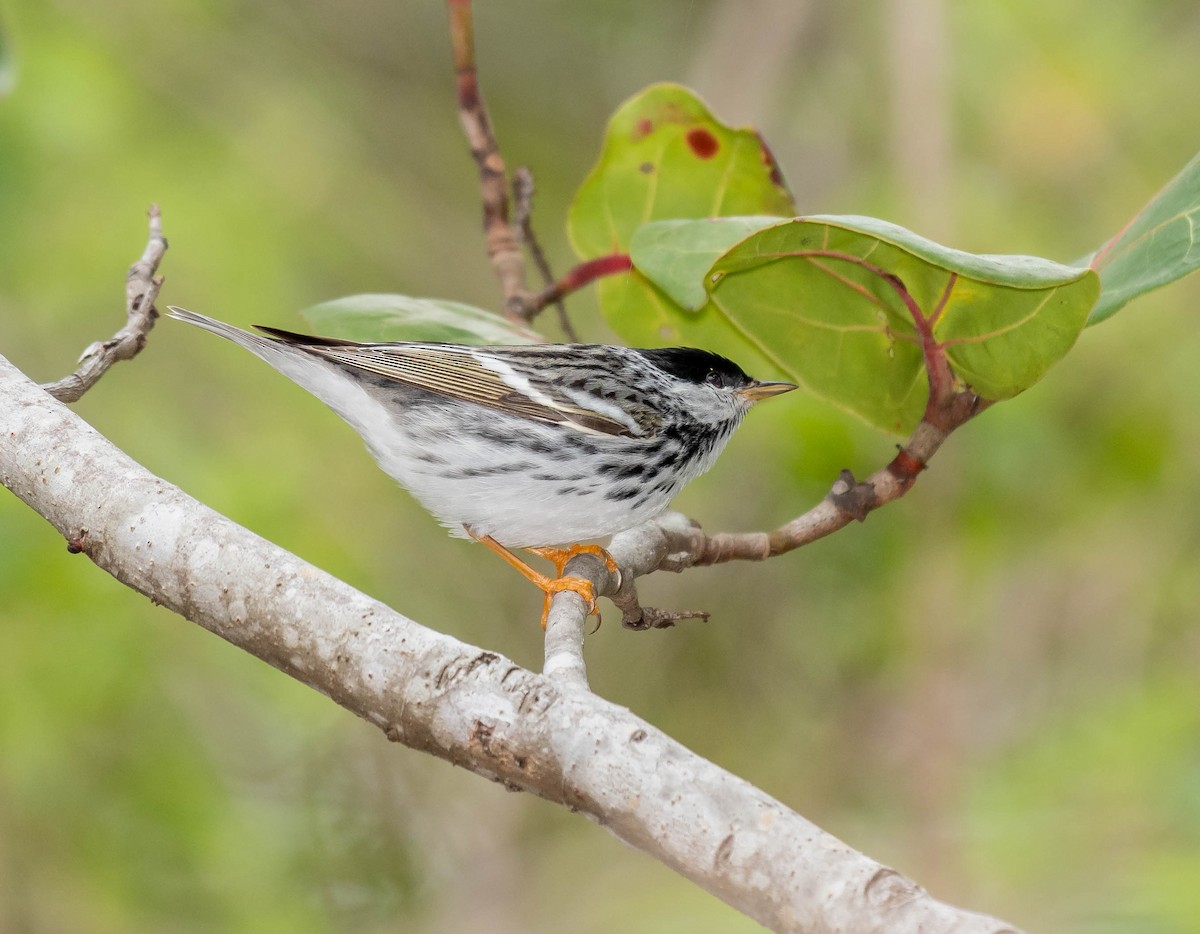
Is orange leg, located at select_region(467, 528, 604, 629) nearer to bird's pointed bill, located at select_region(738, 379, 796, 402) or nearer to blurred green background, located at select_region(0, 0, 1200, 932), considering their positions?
bird's pointed bill, located at select_region(738, 379, 796, 402)

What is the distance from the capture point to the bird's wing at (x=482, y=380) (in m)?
3.75

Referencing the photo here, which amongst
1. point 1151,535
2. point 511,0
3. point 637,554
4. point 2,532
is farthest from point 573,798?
point 511,0

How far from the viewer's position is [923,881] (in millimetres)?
4203

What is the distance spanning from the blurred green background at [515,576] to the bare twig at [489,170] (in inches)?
65.5

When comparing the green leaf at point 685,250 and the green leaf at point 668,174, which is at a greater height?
the green leaf at point 668,174

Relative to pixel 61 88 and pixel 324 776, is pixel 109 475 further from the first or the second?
pixel 324 776

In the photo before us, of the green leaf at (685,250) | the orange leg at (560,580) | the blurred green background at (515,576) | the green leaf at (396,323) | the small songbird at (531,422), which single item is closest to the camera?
the green leaf at (685,250)

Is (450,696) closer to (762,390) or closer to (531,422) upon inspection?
(531,422)

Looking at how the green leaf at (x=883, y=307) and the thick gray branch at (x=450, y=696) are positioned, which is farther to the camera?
the green leaf at (x=883, y=307)

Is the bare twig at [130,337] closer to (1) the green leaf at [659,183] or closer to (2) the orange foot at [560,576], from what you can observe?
(2) the orange foot at [560,576]

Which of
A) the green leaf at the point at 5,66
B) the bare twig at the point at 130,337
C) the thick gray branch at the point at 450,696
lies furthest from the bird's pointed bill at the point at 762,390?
the green leaf at the point at 5,66

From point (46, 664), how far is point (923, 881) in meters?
3.63

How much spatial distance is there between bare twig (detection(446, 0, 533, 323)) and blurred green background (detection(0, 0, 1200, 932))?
1.66 meters

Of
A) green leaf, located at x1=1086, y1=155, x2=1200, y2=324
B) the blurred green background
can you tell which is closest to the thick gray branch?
green leaf, located at x1=1086, y1=155, x2=1200, y2=324
